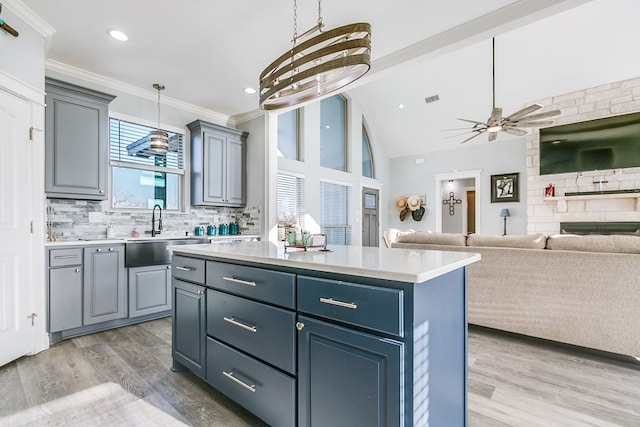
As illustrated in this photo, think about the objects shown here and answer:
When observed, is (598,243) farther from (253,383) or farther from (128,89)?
(128,89)

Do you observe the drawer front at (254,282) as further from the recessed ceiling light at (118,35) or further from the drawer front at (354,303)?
the recessed ceiling light at (118,35)

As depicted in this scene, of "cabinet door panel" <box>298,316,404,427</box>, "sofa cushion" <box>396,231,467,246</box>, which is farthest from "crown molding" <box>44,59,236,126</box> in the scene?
"cabinet door panel" <box>298,316,404,427</box>

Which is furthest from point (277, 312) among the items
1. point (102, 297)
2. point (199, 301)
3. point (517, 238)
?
point (102, 297)

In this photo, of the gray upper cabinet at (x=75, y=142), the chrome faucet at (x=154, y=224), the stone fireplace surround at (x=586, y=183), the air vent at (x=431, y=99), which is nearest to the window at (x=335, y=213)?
the air vent at (x=431, y=99)

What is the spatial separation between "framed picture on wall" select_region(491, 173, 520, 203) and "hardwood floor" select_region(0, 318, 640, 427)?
4.86m

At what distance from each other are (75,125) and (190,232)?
1883 mm

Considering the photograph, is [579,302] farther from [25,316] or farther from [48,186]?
[48,186]

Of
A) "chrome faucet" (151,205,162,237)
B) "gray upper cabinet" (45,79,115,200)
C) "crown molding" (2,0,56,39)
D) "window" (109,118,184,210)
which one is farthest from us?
"chrome faucet" (151,205,162,237)

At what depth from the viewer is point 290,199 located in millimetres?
5914

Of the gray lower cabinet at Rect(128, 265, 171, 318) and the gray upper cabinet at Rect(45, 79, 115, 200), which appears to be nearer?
the gray upper cabinet at Rect(45, 79, 115, 200)

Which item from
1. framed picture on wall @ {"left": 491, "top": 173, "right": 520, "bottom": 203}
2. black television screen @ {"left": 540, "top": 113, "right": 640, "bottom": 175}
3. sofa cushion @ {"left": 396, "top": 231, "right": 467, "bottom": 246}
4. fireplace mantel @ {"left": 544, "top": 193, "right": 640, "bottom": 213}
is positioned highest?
black television screen @ {"left": 540, "top": 113, "right": 640, "bottom": 175}

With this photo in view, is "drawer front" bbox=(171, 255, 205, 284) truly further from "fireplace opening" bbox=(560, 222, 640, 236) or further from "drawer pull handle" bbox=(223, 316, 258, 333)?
"fireplace opening" bbox=(560, 222, 640, 236)

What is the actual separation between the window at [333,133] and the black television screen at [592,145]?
13.3 ft

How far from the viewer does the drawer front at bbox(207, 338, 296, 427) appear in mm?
1517
